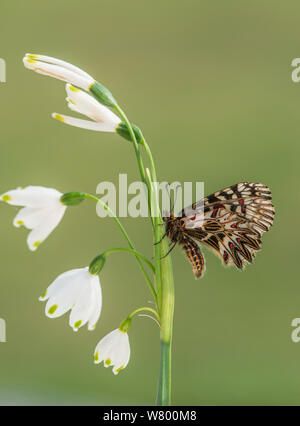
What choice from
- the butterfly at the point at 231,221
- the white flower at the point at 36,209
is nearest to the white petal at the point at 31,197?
the white flower at the point at 36,209

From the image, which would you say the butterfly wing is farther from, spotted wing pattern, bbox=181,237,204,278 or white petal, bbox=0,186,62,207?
white petal, bbox=0,186,62,207

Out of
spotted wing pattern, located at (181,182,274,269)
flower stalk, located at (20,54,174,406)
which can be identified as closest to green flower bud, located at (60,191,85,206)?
flower stalk, located at (20,54,174,406)

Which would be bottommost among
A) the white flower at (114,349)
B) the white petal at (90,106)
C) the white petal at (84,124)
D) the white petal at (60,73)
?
the white flower at (114,349)

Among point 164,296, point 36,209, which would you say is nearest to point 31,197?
point 36,209

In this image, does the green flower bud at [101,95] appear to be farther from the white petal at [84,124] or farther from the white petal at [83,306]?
the white petal at [83,306]

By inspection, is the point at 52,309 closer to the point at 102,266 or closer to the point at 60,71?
the point at 102,266
